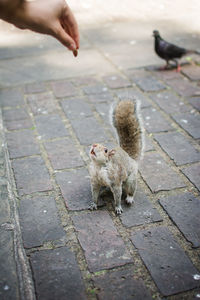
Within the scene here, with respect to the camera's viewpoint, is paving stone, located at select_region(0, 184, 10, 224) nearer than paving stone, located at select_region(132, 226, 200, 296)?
No

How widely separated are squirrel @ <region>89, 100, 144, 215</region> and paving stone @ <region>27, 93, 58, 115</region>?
5.26 ft

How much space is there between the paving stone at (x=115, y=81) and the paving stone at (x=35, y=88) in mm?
960

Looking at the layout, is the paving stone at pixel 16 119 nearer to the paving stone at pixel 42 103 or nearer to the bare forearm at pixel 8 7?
the paving stone at pixel 42 103

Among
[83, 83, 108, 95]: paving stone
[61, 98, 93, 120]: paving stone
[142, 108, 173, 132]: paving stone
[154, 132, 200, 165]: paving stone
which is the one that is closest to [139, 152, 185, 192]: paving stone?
[154, 132, 200, 165]: paving stone

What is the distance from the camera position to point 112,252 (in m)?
2.64

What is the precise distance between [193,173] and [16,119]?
2.33 meters

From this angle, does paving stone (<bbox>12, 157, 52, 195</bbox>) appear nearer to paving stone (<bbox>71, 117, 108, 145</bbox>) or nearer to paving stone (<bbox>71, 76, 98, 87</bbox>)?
paving stone (<bbox>71, 117, 108, 145</bbox>)

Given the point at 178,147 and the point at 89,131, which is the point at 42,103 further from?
the point at 178,147

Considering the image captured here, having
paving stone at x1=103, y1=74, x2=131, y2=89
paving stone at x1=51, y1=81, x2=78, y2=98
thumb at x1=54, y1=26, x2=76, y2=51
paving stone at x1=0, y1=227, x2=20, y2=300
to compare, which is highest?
thumb at x1=54, y1=26, x2=76, y2=51

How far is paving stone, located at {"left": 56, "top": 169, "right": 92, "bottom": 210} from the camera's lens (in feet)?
10.3

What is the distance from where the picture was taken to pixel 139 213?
3029mm

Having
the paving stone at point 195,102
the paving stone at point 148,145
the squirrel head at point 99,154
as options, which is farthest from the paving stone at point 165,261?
the paving stone at point 195,102

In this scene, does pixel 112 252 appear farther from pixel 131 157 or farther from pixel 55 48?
pixel 55 48

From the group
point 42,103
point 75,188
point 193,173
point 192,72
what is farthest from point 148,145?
point 192,72
